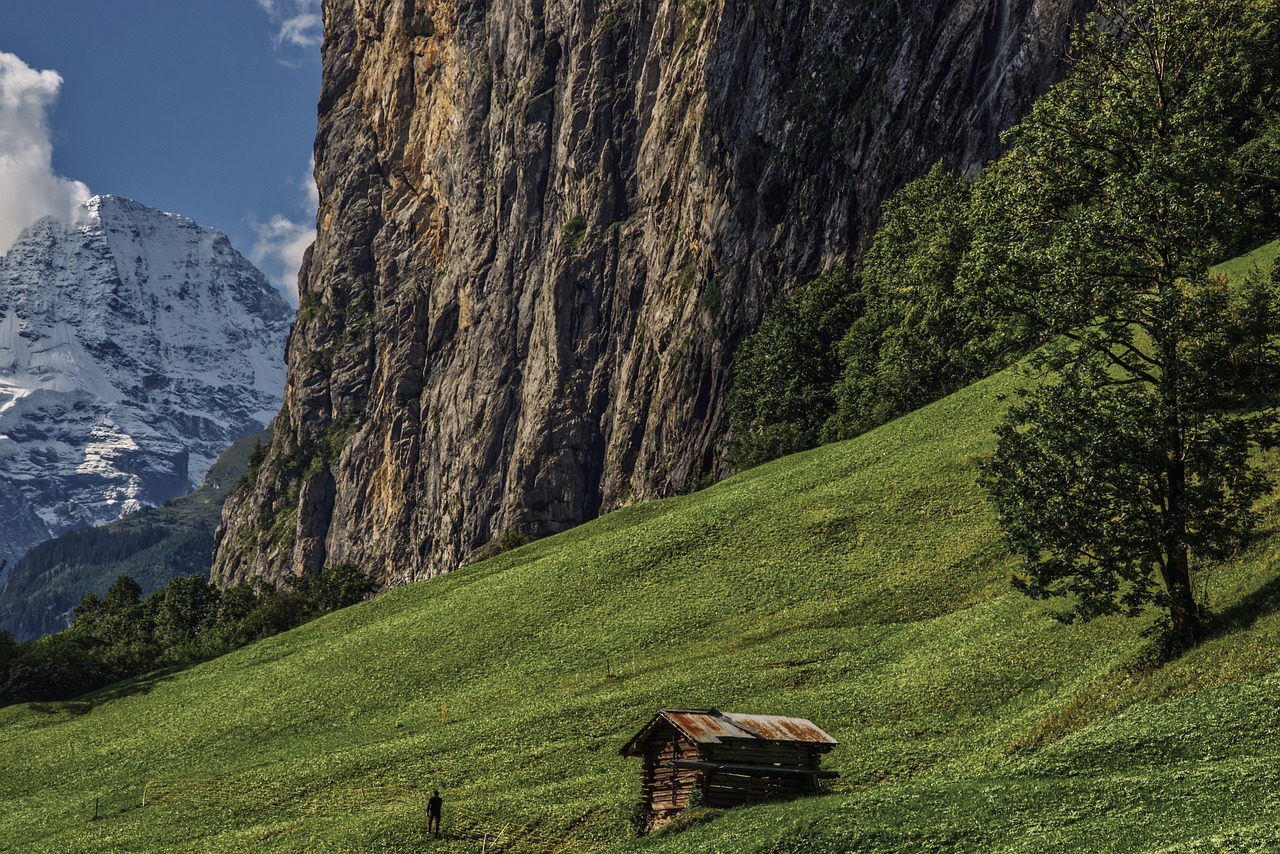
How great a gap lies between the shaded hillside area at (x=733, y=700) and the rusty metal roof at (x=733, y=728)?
2385 millimetres

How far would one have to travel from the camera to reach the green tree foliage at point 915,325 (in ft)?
339

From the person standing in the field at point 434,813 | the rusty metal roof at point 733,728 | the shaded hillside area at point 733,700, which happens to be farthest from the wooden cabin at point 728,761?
the person standing in the field at point 434,813

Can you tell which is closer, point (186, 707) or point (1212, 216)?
point (1212, 216)

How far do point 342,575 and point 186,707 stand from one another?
253 ft

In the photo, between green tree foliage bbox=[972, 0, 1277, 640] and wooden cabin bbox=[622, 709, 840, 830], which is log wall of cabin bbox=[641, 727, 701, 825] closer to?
wooden cabin bbox=[622, 709, 840, 830]

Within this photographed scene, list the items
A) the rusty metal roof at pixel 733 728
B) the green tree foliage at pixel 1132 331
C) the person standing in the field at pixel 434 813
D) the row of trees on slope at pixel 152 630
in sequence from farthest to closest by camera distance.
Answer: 1. the row of trees on slope at pixel 152 630
2. the person standing in the field at pixel 434 813
3. the green tree foliage at pixel 1132 331
4. the rusty metal roof at pixel 733 728

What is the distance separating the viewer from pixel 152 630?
5546 inches

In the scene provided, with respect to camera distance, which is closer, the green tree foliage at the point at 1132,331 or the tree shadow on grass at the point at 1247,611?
the tree shadow on grass at the point at 1247,611

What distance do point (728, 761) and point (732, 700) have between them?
47.7 feet

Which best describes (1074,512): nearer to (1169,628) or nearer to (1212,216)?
(1169,628)

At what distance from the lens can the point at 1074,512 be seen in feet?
142

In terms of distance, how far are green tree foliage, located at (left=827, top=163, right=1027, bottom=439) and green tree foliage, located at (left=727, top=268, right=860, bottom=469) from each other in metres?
6.67

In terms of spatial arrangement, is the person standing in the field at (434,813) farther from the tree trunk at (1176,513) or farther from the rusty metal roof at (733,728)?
the tree trunk at (1176,513)

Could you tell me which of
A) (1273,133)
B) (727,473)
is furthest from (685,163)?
(1273,133)
